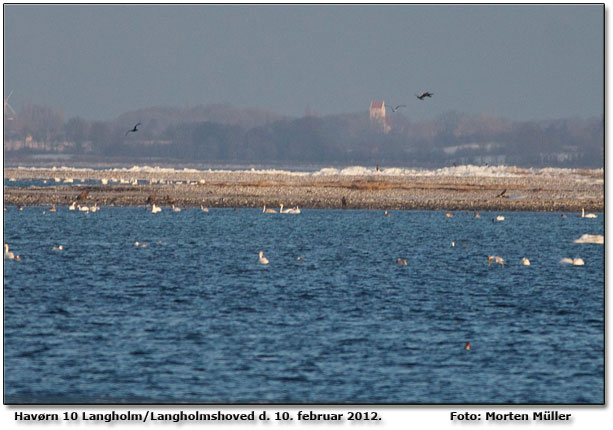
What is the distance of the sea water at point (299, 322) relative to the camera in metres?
25.9

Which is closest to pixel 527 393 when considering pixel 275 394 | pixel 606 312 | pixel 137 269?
pixel 606 312

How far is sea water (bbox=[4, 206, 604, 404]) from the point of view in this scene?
84.9 ft

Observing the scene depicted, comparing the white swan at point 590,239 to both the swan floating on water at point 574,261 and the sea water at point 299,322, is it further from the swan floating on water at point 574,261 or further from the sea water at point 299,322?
the swan floating on water at point 574,261

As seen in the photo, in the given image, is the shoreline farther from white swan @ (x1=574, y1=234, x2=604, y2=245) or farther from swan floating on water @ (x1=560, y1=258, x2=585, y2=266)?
swan floating on water @ (x1=560, y1=258, x2=585, y2=266)

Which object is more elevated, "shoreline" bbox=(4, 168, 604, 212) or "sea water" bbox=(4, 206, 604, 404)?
"shoreline" bbox=(4, 168, 604, 212)

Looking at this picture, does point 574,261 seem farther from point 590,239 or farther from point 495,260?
point 590,239

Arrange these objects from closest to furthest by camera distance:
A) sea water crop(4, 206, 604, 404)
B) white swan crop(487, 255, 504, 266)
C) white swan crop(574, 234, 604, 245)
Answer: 1. sea water crop(4, 206, 604, 404)
2. white swan crop(487, 255, 504, 266)
3. white swan crop(574, 234, 604, 245)

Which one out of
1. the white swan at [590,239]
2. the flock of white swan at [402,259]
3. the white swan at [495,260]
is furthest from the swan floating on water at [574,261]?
the white swan at [590,239]

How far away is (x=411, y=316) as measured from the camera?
36.7 metres

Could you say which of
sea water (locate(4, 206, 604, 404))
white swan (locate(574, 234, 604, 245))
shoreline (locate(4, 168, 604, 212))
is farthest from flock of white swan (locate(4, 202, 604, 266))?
shoreline (locate(4, 168, 604, 212))

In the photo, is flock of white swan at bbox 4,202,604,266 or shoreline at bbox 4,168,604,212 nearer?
flock of white swan at bbox 4,202,604,266

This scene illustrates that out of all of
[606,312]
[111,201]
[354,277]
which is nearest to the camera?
[606,312]

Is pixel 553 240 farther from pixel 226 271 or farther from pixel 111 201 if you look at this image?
pixel 111 201

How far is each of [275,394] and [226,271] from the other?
85.6 ft
